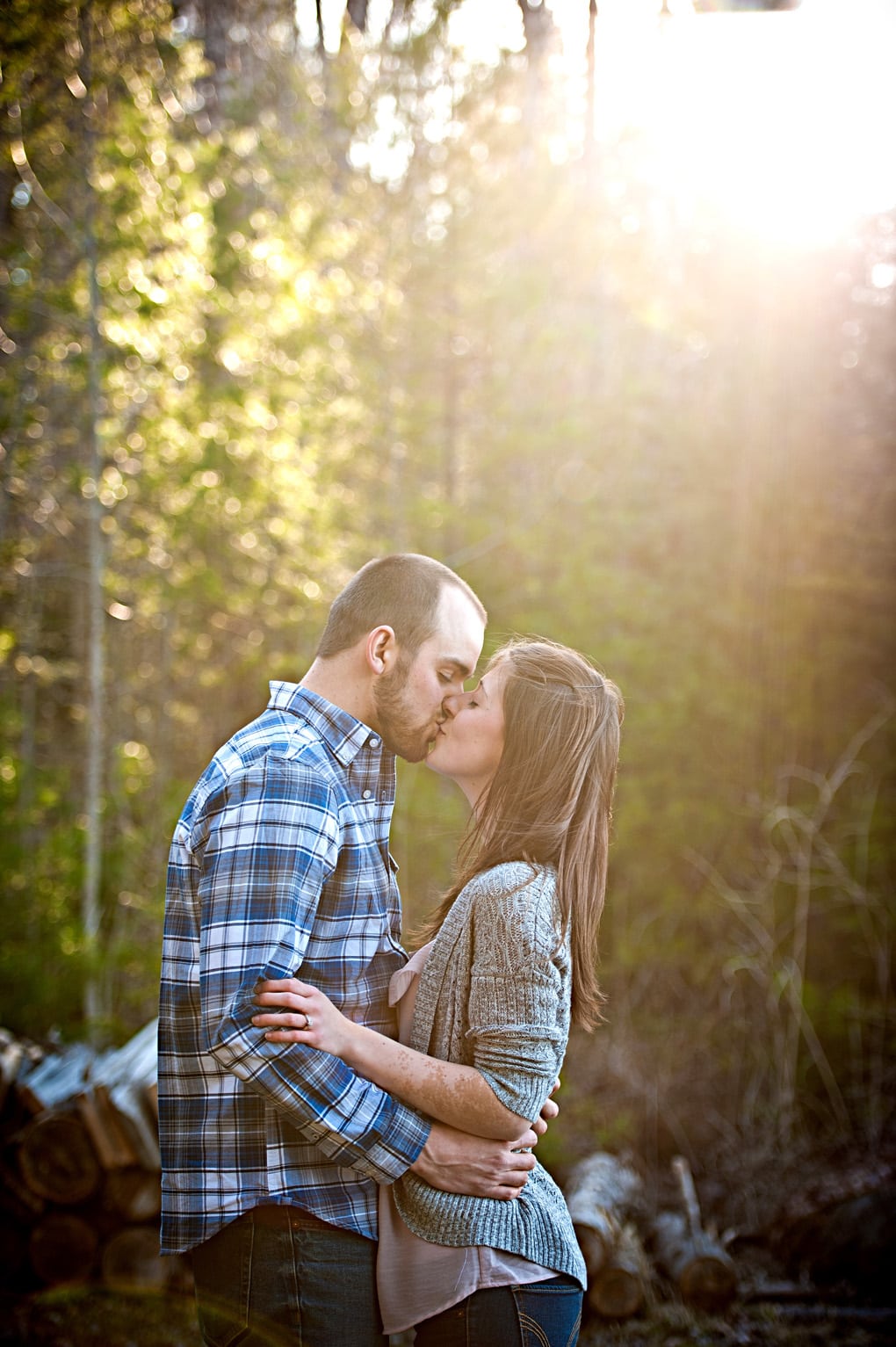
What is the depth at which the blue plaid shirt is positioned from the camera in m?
1.47

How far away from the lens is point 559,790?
5.85ft

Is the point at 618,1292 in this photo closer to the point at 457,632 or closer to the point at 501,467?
the point at 457,632

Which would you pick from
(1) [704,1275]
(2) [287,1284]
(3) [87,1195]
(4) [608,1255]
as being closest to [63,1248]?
(3) [87,1195]

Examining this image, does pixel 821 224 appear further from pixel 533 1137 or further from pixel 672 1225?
pixel 533 1137

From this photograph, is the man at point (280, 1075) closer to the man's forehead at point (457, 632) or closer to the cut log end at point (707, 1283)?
Answer: the man's forehead at point (457, 632)

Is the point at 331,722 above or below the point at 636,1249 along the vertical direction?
above

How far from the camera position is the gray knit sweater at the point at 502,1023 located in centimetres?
156

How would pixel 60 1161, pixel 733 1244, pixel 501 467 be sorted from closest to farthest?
pixel 60 1161
pixel 733 1244
pixel 501 467

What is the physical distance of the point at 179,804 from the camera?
6.20 metres

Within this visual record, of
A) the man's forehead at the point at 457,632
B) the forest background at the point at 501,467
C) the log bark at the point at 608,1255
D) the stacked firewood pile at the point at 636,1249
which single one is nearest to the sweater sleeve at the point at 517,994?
the man's forehead at the point at 457,632

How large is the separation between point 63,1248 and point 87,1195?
0.58ft

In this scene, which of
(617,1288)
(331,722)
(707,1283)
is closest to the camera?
(331,722)

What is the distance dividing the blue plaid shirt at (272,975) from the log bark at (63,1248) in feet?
7.84

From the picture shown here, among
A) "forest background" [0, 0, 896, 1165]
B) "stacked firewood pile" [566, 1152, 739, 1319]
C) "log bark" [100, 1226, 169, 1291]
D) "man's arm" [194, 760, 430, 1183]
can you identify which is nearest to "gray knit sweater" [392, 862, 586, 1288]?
"man's arm" [194, 760, 430, 1183]
